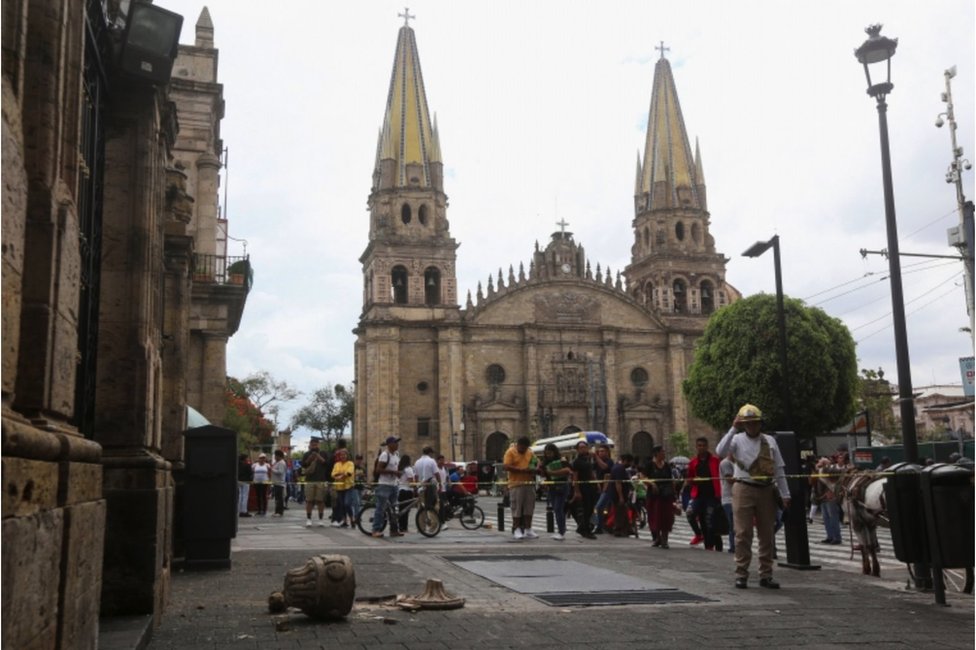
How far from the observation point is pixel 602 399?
2351 inches

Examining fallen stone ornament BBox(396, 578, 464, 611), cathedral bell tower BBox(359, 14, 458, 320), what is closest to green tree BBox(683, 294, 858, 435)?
cathedral bell tower BBox(359, 14, 458, 320)

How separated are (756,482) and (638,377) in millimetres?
53915

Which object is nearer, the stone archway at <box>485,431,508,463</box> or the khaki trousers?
the khaki trousers

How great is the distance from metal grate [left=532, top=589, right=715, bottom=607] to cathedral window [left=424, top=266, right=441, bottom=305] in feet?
169

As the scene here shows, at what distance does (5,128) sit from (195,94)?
73.9ft

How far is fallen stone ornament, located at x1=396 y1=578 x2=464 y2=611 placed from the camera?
23.1 feet

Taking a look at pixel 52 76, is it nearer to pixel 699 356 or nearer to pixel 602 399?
pixel 699 356

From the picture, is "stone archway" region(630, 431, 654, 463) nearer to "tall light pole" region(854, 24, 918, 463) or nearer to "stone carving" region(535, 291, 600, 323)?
"stone carving" region(535, 291, 600, 323)

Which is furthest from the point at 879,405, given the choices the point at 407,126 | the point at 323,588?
the point at 323,588

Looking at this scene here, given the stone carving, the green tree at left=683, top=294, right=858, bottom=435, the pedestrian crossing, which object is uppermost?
the stone carving

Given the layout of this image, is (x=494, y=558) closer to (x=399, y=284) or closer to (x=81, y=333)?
(x=81, y=333)

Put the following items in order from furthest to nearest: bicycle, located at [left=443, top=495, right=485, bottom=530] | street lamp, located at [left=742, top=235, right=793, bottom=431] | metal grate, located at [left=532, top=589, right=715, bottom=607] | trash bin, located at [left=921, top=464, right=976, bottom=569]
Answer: bicycle, located at [left=443, top=495, right=485, bottom=530] < street lamp, located at [left=742, top=235, right=793, bottom=431] < metal grate, located at [left=532, top=589, right=715, bottom=607] < trash bin, located at [left=921, top=464, right=976, bottom=569]

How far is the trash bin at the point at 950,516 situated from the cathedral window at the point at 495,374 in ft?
169

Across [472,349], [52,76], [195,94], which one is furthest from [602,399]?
[52,76]
